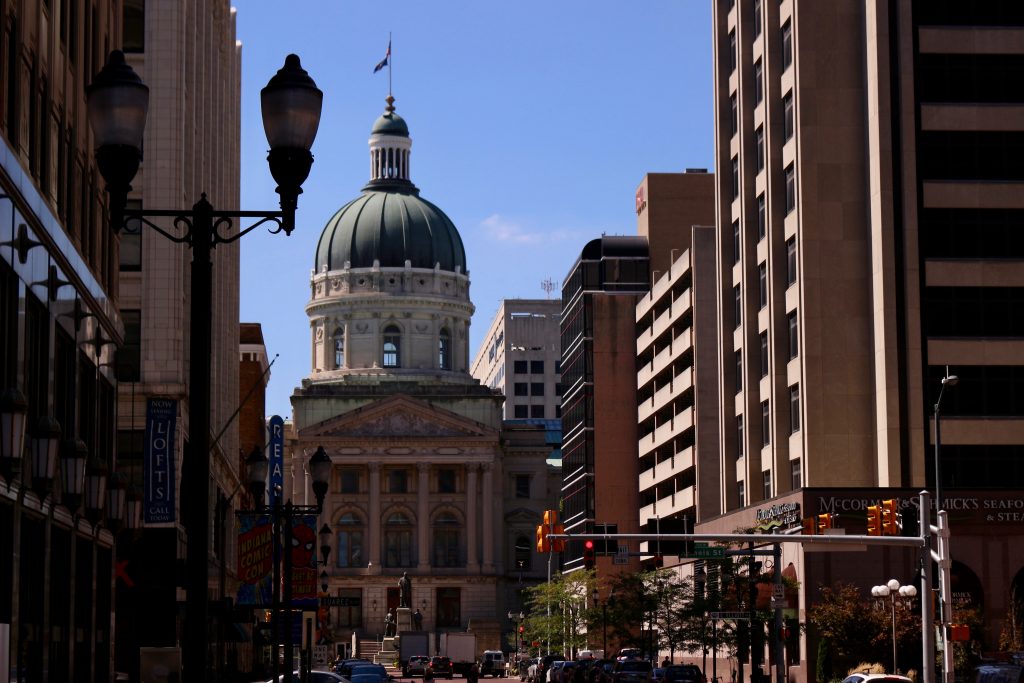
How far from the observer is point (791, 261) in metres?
73.9

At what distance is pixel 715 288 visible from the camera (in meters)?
93.0

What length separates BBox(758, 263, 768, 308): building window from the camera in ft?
254

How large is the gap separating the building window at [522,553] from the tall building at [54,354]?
5709 inches

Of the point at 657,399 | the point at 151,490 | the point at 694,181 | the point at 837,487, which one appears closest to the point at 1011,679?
the point at 151,490

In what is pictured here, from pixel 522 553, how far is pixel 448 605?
9.96 m

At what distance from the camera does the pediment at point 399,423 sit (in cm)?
17962

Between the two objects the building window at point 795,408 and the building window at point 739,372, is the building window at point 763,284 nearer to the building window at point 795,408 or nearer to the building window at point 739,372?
the building window at point 739,372

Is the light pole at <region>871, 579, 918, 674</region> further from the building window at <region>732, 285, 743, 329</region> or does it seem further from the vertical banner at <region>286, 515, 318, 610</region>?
the building window at <region>732, 285, 743, 329</region>

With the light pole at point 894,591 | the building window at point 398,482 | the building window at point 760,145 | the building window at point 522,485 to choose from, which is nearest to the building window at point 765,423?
the building window at point 760,145

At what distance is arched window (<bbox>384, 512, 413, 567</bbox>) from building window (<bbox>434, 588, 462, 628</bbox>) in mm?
4676

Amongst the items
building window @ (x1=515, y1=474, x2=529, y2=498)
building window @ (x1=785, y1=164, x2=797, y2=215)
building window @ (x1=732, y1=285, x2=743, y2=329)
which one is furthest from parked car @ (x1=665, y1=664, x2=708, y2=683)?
building window @ (x1=515, y1=474, x2=529, y2=498)

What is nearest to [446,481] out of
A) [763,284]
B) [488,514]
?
[488,514]

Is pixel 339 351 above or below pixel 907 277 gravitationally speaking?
above

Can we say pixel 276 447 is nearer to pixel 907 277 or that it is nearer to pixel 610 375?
pixel 907 277
